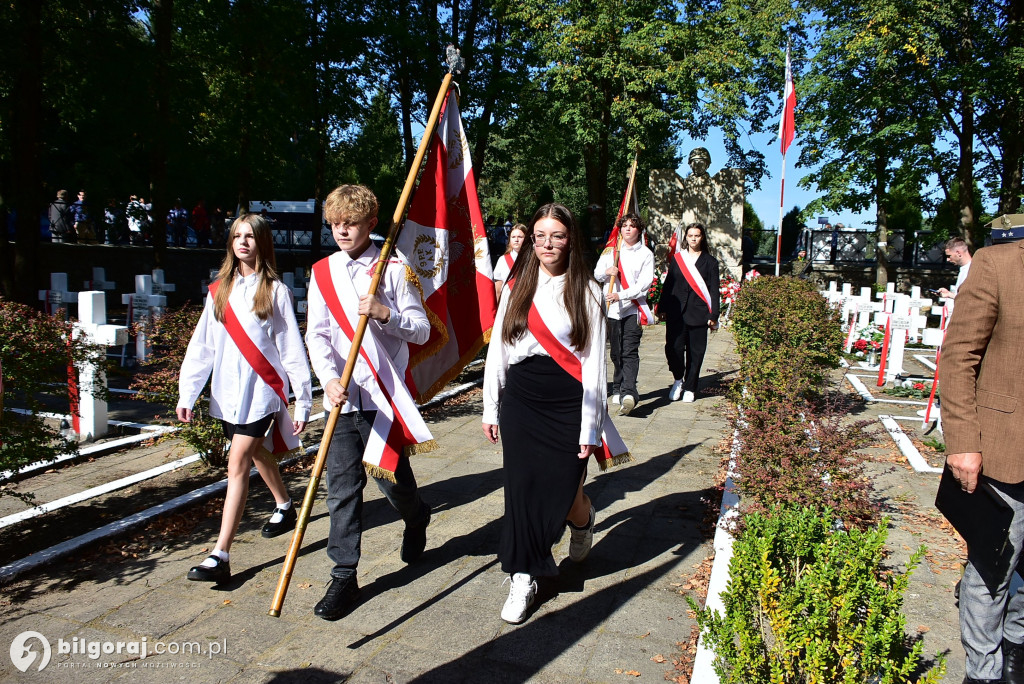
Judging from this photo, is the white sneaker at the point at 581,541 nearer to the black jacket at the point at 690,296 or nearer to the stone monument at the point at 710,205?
the black jacket at the point at 690,296

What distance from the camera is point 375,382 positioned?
4.06 metres

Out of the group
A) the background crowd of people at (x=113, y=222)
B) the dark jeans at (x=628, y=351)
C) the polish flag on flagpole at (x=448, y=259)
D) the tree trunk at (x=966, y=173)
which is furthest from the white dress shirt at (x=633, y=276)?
the tree trunk at (x=966, y=173)

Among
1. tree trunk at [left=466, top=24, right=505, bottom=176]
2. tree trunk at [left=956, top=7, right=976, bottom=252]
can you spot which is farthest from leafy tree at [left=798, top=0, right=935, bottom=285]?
tree trunk at [left=466, top=24, right=505, bottom=176]

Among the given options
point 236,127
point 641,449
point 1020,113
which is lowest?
point 641,449

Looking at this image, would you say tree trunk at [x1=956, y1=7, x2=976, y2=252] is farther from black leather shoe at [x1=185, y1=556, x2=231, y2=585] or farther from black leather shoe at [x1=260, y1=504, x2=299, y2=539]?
black leather shoe at [x1=185, y1=556, x2=231, y2=585]

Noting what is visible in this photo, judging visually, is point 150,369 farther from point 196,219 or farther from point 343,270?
point 196,219

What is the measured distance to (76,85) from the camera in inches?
494

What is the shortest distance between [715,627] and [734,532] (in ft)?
5.29

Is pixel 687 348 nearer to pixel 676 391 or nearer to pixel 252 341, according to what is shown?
pixel 676 391

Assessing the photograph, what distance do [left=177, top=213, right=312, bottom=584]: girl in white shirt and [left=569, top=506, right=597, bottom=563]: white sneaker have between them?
1667mm

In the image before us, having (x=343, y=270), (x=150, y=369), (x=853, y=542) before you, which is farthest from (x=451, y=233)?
(x=150, y=369)

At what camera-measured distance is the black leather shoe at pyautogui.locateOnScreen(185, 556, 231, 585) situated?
13.5 feet

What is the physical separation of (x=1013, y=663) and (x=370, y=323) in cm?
325

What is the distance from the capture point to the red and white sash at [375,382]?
4.00 meters
